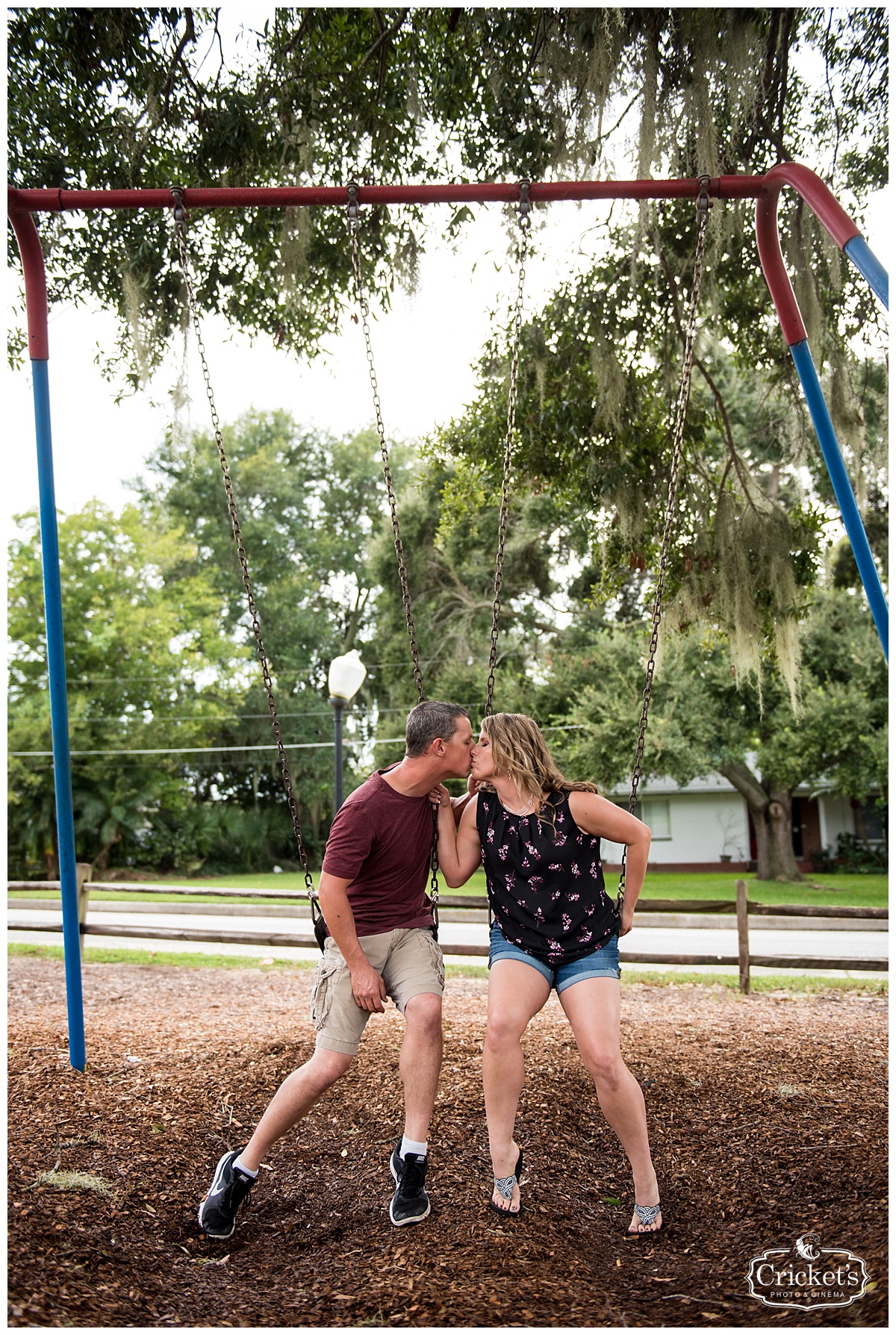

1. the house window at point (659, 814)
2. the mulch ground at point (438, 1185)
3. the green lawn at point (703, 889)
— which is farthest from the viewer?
the house window at point (659, 814)

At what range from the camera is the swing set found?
11.2ft

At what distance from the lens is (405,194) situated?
11.8 feet

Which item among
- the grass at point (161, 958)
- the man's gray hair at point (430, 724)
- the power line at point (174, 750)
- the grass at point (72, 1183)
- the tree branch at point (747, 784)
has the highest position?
the man's gray hair at point (430, 724)

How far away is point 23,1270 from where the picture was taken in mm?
2420

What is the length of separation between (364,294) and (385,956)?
2.39 metres

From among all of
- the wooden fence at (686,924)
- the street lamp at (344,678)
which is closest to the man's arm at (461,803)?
the wooden fence at (686,924)

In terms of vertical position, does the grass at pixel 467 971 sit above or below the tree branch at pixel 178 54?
below

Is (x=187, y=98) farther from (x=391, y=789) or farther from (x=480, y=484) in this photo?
(x=391, y=789)

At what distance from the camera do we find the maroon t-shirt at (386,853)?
2893mm

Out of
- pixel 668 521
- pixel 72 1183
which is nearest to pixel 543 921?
pixel 668 521

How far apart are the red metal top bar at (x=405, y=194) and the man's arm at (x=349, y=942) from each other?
2.49 meters

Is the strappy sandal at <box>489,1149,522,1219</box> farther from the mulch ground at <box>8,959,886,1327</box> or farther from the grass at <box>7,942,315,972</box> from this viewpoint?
the grass at <box>7,942,315,972</box>

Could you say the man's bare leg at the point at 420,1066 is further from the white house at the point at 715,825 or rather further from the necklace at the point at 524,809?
the white house at the point at 715,825

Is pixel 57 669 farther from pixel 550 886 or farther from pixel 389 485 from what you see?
pixel 550 886
